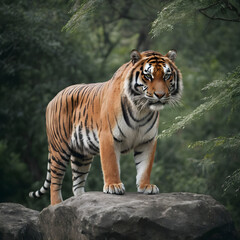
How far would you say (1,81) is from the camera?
11094mm

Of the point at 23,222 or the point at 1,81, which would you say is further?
the point at 1,81

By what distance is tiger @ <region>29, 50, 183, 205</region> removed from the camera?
5.53m

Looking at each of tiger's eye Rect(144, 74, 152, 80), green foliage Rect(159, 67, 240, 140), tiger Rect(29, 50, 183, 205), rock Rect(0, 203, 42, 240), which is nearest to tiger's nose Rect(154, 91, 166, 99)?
tiger Rect(29, 50, 183, 205)

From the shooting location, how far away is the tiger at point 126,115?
553cm

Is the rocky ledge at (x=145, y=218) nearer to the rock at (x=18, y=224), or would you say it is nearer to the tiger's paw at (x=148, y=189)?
the tiger's paw at (x=148, y=189)

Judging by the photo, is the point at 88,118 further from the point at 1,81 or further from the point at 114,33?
the point at 114,33

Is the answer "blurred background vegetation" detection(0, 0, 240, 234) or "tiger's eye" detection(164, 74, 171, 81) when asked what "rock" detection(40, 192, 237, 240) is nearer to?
"tiger's eye" detection(164, 74, 171, 81)

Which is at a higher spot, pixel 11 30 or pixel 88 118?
pixel 11 30

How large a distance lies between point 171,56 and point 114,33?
10296mm

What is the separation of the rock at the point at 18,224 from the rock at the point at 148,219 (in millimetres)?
1155

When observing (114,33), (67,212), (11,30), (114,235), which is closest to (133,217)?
(114,235)

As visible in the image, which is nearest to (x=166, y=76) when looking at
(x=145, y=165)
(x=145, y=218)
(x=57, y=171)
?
(x=145, y=165)

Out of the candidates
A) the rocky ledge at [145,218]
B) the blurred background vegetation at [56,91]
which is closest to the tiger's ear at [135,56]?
the rocky ledge at [145,218]

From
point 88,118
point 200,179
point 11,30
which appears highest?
point 11,30
